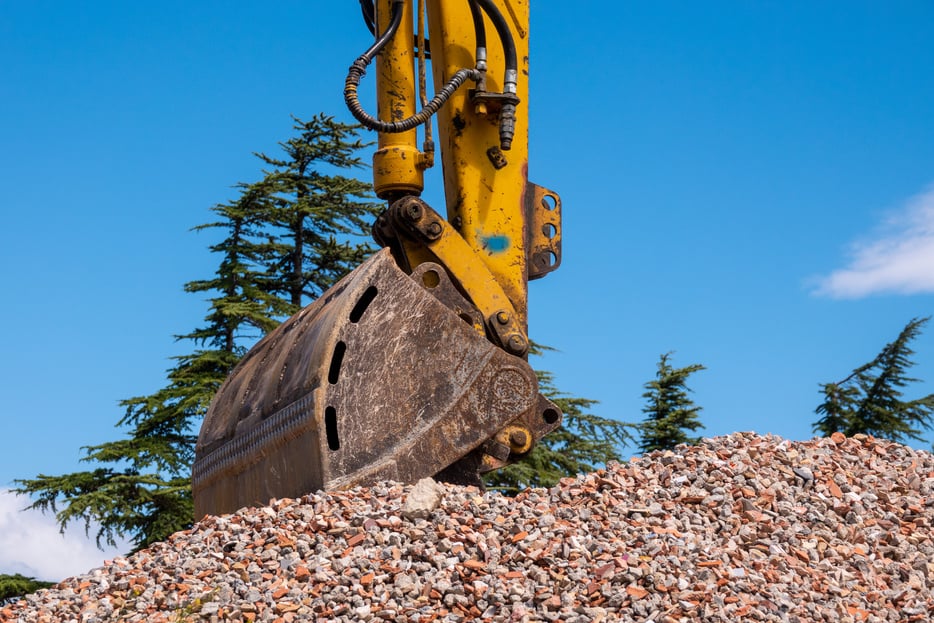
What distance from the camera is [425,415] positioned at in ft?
21.9

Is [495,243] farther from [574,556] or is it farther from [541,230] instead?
[574,556]

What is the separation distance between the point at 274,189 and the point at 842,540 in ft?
43.8

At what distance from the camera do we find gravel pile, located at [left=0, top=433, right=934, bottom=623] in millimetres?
5125

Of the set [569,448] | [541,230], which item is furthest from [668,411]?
[541,230]

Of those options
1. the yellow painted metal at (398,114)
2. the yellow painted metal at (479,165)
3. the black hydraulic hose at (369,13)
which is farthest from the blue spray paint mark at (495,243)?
the black hydraulic hose at (369,13)

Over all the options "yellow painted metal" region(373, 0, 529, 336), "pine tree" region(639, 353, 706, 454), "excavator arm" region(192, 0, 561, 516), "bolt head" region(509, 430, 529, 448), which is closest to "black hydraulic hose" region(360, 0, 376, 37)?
"excavator arm" region(192, 0, 561, 516)

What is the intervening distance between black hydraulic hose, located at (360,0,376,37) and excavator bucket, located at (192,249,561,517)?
2.00 m

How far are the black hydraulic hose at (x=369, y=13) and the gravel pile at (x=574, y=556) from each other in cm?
338

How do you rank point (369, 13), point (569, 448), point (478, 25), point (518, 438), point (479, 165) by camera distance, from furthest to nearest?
point (569, 448) → point (369, 13) → point (479, 165) → point (478, 25) → point (518, 438)

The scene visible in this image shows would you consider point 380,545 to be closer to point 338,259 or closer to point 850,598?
point 850,598

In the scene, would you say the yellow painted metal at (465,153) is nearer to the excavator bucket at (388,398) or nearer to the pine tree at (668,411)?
the excavator bucket at (388,398)

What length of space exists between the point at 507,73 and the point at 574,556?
11.0 ft

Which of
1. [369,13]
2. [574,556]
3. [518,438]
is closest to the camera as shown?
[574,556]

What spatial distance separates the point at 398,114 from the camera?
299 inches
